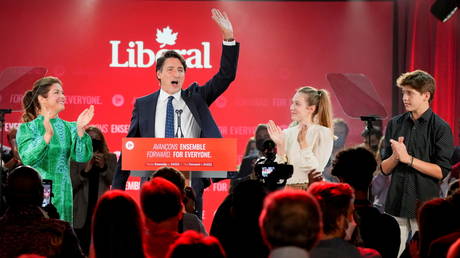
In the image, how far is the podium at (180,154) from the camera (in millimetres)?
4238

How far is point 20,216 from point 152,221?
0.54 metres

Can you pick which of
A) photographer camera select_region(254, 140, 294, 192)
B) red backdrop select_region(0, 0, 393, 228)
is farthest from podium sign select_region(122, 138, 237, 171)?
red backdrop select_region(0, 0, 393, 228)

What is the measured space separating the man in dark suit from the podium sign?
43 centimetres

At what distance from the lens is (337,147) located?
766 cm

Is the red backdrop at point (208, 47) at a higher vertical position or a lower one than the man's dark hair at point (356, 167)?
higher

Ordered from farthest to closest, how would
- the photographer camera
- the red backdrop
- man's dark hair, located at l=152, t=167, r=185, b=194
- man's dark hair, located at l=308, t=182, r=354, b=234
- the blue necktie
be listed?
the red backdrop < the blue necktie < the photographer camera < man's dark hair, located at l=152, t=167, r=185, b=194 < man's dark hair, located at l=308, t=182, r=354, b=234

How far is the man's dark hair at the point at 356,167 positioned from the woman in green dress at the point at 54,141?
6.14 feet

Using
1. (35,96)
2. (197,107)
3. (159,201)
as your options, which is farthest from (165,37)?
(159,201)

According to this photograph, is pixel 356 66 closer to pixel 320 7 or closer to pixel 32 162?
pixel 320 7

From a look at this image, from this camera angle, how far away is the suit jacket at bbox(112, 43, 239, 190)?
186 inches

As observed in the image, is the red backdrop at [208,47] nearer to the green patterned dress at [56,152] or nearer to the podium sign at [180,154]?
the green patterned dress at [56,152]

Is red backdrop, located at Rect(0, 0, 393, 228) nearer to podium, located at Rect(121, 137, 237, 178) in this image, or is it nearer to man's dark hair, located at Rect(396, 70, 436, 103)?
man's dark hair, located at Rect(396, 70, 436, 103)

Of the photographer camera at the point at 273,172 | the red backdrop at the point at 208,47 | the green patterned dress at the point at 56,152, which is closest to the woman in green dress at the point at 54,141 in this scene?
the green patterned dress at the point at 56,152

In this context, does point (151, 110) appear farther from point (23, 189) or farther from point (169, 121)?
point (23, 189)
